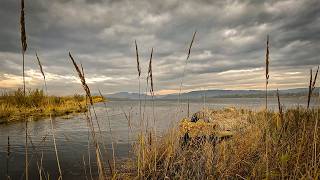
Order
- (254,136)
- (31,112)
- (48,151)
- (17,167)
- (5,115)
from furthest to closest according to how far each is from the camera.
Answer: (31,112), (5,115), (48,151), (17,167), (254,136)

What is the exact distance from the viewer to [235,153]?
4.38m

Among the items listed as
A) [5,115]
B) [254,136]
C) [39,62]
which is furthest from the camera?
[5,115]

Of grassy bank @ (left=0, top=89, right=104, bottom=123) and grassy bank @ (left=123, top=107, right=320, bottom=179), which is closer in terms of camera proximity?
grassy bank @ (left=123, top=107, right=320, bottom=179)

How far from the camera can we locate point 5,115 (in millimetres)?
15062

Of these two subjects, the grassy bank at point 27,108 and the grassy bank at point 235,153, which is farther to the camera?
the grassy bank at point 27,108

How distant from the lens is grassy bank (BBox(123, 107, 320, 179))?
3367 millimetres

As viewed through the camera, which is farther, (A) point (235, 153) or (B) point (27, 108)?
(B) point (27, 108)

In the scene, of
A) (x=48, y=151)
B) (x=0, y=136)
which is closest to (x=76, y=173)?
(x=48, y=151)

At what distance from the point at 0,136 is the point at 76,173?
5.94 meters

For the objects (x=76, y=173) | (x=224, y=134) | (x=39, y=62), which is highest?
(x=39, y=62)

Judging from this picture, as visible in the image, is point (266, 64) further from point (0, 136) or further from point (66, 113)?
point (66, 113)

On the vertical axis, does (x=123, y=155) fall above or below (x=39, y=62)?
below

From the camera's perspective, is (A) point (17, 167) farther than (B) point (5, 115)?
No

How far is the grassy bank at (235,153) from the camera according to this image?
11.0 ft
